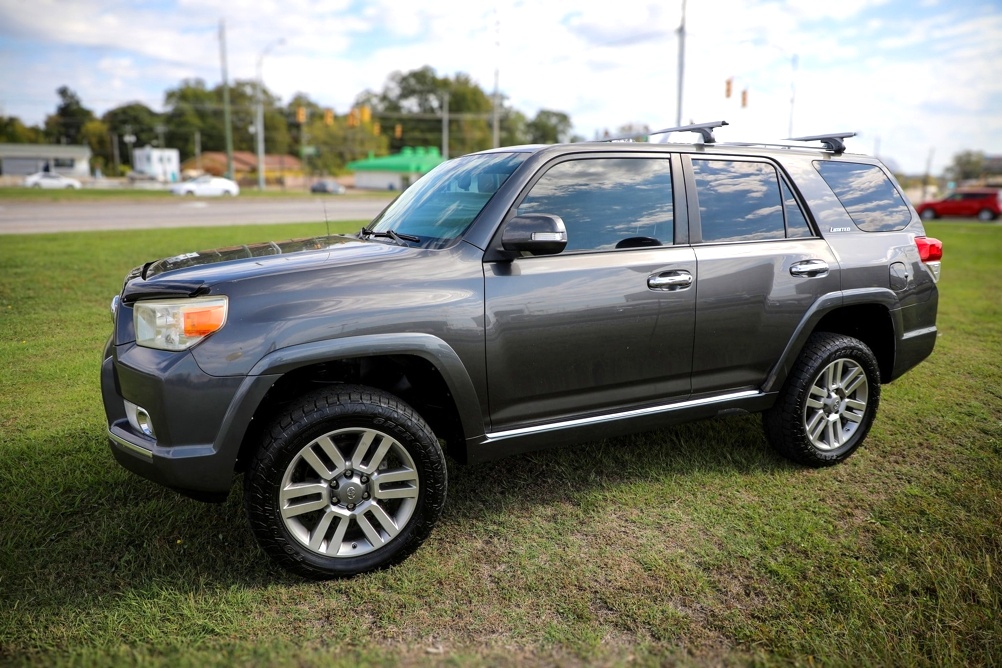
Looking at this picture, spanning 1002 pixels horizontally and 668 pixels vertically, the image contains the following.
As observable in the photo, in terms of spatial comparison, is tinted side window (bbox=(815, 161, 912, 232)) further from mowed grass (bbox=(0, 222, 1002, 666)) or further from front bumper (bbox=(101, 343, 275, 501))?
front bumper (bbox=(101, 343, 275, 501))

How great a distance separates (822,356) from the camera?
4074 mm

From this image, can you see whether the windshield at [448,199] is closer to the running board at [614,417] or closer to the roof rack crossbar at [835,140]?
the running board at [614,417]

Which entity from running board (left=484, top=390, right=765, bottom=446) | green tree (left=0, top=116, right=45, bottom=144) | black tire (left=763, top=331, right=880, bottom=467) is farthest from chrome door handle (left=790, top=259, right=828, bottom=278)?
green tree (left=0, top=116, right=45, bottom=144)

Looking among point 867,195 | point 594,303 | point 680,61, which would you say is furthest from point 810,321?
point 680,61

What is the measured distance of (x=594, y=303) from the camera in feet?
11.1

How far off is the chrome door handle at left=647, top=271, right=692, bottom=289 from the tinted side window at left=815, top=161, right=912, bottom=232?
55.5 inches

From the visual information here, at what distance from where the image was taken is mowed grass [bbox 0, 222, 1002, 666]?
8.70 feet

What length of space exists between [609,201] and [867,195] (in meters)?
1.97

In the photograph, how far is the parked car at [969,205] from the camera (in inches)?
1247

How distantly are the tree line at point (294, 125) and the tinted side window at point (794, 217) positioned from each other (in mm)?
88893

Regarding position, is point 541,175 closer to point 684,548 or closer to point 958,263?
point 684,548

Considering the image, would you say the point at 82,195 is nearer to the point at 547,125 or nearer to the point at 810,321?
the point at 810,321

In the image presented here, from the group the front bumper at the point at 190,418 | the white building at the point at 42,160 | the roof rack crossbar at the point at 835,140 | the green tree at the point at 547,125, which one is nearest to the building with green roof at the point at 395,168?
the white building at the point at 42,160

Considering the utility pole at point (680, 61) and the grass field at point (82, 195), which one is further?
the grass field at point (82, 195)
